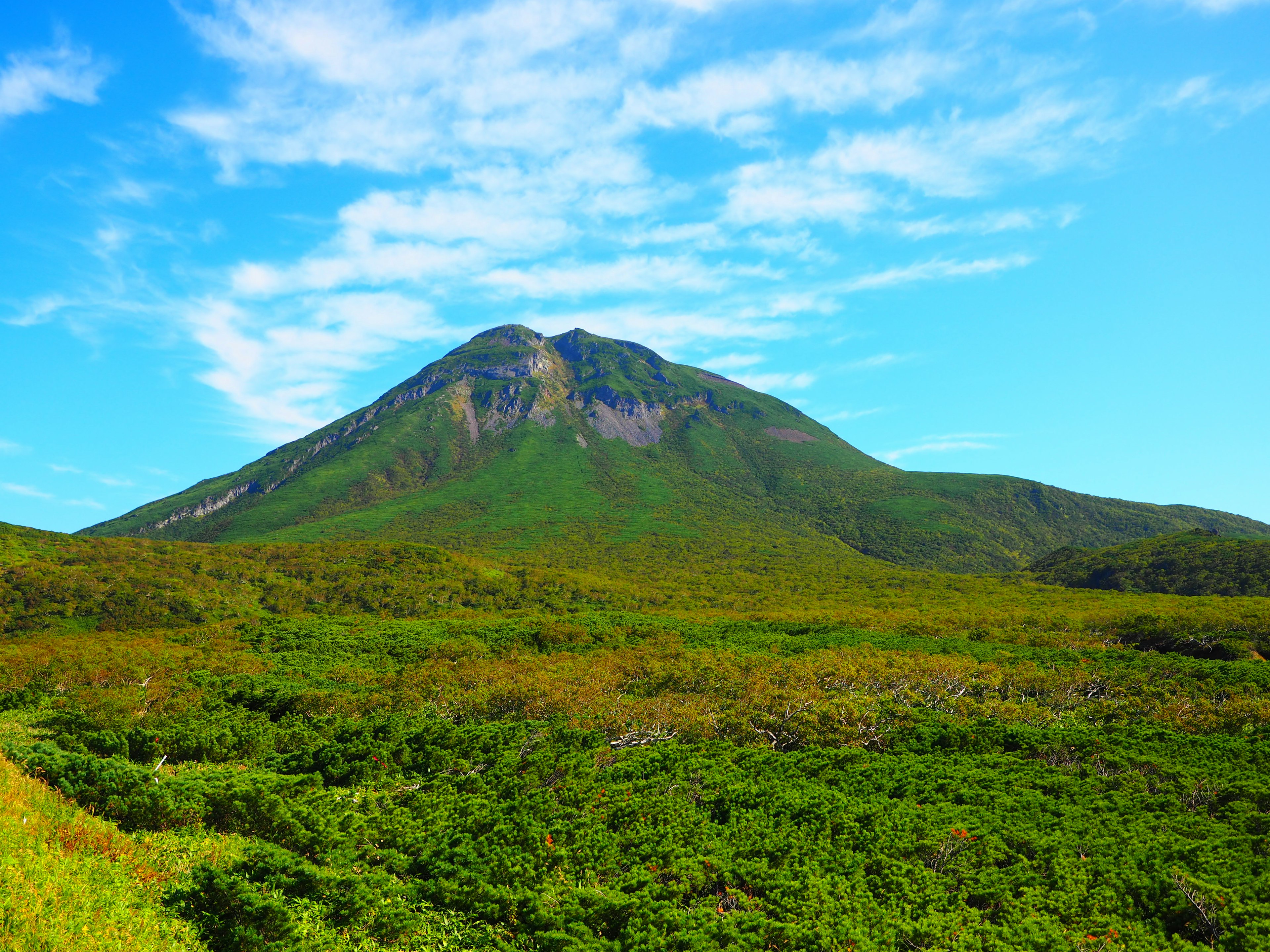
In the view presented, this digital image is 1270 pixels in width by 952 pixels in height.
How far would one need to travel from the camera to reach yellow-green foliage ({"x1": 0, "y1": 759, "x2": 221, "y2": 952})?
11.8 meters

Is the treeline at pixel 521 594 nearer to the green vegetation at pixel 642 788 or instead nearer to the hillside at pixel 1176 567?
the green vegetation at pixel 642 788

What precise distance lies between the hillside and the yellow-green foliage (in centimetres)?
13357

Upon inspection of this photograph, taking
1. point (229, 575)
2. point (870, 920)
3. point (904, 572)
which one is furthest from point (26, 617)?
point (904, 572)

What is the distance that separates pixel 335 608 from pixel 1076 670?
95877mm

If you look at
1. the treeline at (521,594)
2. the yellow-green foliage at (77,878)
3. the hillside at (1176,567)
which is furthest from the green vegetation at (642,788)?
the hillside at (1176,567)

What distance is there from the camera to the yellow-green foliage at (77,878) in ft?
38.5

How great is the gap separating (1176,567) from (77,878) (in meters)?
155

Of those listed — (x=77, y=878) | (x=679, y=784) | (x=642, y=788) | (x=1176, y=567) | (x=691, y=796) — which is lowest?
(x=691, y=796)

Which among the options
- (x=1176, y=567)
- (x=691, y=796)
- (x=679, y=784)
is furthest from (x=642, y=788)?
(x=1176, y=567)

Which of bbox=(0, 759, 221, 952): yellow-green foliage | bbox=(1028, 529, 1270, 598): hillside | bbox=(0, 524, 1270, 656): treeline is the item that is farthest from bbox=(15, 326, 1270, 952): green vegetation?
bbox=(1028, 529, 1270, 598): hillside

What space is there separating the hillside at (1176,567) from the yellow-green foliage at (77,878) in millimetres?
133567

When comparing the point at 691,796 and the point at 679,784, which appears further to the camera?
the point at 679,784

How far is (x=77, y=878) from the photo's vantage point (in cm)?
1437

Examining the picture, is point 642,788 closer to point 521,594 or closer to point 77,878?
point 77,878
